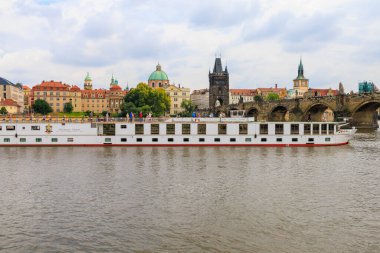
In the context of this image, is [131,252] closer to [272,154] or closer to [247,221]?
[247,221]

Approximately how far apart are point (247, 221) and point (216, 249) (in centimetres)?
398

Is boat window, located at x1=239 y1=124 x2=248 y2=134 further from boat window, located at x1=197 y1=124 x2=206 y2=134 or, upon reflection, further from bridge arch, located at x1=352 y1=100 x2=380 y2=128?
bridge arch, located at x1=352 y1=100 x2=380 y2=128

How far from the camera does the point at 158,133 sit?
55844mm

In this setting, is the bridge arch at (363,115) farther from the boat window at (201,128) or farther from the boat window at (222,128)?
the boat window at (201,128)

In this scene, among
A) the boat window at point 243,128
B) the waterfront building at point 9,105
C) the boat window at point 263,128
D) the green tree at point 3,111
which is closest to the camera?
the boat window at point 263,128

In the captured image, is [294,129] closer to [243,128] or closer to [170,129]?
[243,128]

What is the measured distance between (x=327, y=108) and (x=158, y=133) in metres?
64.2

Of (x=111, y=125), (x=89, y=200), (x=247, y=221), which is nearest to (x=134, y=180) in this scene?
(x=89, y=200)

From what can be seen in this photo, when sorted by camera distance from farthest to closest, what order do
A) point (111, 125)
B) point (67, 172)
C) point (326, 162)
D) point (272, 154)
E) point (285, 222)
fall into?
point (111, 125), point (272, 154), point (326, 162), point (67, 172), point (285, 222)

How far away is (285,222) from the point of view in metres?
20.5

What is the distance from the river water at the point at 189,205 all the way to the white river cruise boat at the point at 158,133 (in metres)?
14.0

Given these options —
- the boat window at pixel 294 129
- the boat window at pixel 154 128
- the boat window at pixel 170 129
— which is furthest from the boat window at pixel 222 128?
the boat window at pixel 294 129

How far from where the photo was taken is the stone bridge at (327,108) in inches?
3364

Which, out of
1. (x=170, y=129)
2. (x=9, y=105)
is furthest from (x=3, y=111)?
(x=170, y=129)
